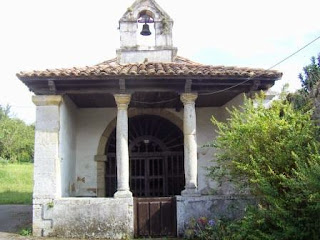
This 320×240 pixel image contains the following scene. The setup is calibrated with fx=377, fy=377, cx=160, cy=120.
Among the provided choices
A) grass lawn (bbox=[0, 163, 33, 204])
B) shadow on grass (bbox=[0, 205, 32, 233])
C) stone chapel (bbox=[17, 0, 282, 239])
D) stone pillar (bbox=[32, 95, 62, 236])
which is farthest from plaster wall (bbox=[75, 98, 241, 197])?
grass lawn (bbox=[0, 163, 33, 204])

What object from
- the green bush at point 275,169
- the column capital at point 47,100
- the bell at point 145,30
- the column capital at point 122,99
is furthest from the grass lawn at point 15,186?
the green bush at point 275,169

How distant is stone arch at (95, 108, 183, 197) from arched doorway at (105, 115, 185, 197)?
0.15 metres

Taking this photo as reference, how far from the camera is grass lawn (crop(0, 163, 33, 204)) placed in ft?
49.3

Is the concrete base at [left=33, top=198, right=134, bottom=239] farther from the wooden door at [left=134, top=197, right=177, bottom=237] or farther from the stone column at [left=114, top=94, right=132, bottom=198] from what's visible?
the stone column at [left=114, top=94, right=132, bottom=198]

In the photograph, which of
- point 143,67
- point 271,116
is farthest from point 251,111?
point 143,67

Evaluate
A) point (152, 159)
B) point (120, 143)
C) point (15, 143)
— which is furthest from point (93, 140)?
point (15, 143)

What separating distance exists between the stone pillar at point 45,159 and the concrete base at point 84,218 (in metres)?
0.02

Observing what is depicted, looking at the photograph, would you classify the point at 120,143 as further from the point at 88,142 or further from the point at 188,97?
the point at 88,142

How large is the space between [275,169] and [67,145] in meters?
5.21

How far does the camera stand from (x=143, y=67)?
8.67 metres

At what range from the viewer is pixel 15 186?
19.9m

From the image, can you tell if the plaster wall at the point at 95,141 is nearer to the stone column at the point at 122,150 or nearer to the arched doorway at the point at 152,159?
the arched doorway at the point at 152,159

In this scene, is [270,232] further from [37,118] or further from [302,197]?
[37,118]

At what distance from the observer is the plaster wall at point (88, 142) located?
10.5 meters
